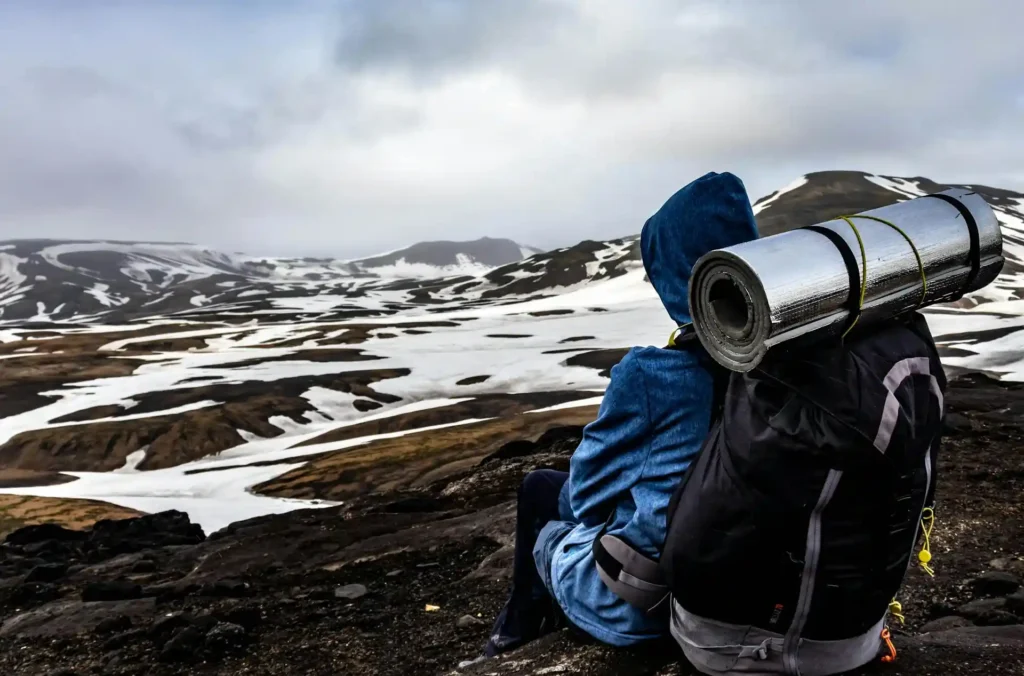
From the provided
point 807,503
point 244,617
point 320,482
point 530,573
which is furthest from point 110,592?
point 320,482

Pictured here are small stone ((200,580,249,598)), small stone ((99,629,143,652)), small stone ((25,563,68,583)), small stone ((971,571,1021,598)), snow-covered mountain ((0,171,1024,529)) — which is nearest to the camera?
small stone ((971,571,1021,598))

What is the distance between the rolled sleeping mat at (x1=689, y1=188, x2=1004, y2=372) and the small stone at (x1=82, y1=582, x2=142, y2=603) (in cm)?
1177

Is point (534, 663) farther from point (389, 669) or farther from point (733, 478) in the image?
point (389, 669)

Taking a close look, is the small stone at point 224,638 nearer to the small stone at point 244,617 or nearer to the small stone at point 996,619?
the small stone at point 244,617

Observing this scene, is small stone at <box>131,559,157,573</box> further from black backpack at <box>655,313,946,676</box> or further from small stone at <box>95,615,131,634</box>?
black backpack at <box>655,313,946,676</box>

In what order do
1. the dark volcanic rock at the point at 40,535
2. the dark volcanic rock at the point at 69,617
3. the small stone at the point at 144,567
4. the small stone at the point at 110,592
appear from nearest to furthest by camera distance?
the dark volcanic rock at the point at 69,617 < the small stone at the point at 110,592 < the small stone at the point at 144,567 < the dark volcanic rock at the point at 40,535

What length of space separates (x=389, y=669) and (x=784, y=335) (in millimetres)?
6075

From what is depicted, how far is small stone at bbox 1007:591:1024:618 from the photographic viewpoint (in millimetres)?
6613

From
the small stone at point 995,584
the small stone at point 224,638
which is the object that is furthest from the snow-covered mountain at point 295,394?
the small stone at point 995,584

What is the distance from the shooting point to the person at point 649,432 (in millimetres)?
3779

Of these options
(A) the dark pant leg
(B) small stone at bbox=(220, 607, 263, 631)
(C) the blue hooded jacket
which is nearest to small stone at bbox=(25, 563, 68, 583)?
(B) small stone at bbox=(220, 607, 263, 631)

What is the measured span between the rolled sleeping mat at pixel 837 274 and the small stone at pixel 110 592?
1177 centimetres

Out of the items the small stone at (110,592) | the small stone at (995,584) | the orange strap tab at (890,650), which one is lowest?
the small stone at (110,592)

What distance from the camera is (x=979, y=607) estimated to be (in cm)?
667
